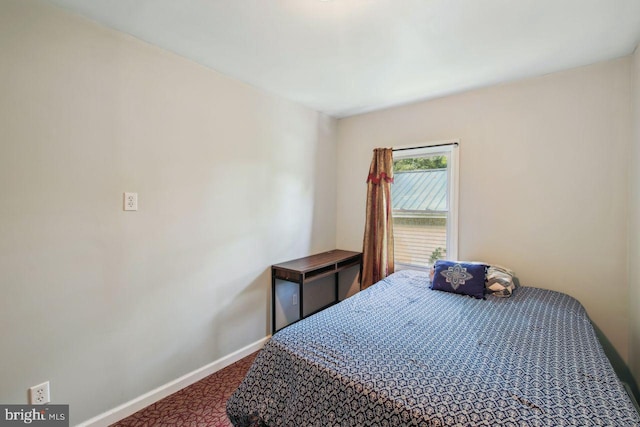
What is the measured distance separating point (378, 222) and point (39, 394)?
281cm

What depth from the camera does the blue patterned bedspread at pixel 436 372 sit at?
1015 millimetres

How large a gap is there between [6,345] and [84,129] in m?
1.18

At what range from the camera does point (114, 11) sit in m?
1.55

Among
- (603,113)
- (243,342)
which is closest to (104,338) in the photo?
(243,342)

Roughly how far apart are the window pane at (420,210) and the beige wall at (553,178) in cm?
22

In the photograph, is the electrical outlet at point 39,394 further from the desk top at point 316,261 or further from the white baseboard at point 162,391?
the desk top at point 316,261

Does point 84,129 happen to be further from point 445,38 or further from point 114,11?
point 445,38

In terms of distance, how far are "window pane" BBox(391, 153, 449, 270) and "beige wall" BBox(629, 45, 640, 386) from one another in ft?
4.11

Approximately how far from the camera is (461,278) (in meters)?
2.27

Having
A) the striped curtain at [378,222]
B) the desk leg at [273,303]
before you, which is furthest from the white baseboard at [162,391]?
the striped curtain at [378,222]

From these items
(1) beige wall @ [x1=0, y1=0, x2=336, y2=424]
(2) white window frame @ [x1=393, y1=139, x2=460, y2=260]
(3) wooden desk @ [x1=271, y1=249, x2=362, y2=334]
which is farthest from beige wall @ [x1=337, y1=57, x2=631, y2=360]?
(1) beige wall @ [x1=0, y1=0, x2=336, y2=424]

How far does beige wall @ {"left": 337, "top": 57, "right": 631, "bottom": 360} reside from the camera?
80.6 inches

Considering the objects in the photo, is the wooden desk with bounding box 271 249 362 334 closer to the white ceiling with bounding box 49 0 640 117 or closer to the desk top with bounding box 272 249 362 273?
the desk top with bounding box 272 249 362 273

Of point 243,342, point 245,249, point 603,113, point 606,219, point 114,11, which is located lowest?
point 243,342
